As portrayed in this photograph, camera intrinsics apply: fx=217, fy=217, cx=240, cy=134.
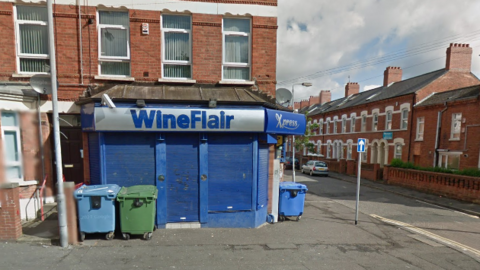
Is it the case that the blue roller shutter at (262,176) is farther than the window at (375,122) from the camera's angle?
No

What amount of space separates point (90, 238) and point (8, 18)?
6295 millimetres

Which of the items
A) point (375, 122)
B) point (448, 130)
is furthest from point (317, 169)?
point (448, 130)

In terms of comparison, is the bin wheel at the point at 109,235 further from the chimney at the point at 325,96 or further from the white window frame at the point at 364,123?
the chimney at the point at 325,96

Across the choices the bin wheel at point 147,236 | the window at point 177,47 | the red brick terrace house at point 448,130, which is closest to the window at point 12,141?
the bin wheel at point 147,236

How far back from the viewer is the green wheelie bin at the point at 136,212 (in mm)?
4941

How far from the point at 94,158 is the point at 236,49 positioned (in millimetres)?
5066

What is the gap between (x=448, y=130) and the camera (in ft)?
48.8

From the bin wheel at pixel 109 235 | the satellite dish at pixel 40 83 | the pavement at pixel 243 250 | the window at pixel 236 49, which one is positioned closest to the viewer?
the pavement at pixel 243 250

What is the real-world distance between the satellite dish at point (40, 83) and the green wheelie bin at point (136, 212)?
334 centimetres

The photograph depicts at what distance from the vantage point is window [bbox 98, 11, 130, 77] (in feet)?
20.5

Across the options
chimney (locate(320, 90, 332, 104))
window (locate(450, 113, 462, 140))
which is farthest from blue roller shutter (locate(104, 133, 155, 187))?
chimney (locate(320, 90, 332, 104))

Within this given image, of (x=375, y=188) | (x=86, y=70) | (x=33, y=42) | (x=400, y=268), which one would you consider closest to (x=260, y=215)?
(x=400, y=268)

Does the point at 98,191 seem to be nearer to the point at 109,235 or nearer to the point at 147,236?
the point at 109,235

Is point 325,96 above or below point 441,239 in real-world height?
above
